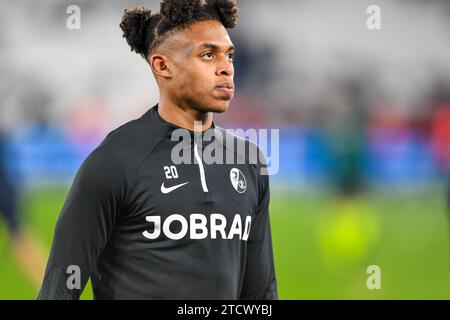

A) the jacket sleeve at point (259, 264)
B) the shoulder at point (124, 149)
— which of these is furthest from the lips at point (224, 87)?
the jacket sleeve at point (259, 264)

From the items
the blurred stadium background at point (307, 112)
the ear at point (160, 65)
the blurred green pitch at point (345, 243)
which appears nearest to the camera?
the ear at point (160, 65)

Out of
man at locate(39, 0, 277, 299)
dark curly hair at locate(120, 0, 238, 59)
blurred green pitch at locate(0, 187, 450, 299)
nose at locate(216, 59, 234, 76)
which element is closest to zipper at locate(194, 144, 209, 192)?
man at locate(39, 0, 277, 299)

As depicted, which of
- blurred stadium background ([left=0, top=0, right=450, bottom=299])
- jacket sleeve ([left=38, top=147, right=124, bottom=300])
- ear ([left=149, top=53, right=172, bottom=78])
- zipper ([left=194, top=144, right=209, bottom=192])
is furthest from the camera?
blurred stadium background ([left=0, top=0, right=450, bottom=299])

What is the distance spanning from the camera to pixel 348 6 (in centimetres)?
862

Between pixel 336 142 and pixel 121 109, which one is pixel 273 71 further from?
pixel 121 109

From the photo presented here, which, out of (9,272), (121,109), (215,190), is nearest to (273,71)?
(121,109)

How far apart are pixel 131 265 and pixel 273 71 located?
5.86 meters

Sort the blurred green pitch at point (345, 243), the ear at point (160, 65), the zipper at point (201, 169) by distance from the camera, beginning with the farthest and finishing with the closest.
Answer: the blurred green pitch at point (345, 243), the ear at point (160, 65), the zipper at point (201, 169)

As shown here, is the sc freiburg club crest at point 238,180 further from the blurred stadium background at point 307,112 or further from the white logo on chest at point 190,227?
the blurred stadium background at point 307,112

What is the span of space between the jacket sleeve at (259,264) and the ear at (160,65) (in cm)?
49

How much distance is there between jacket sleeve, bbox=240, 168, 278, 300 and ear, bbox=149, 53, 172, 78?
1.61ft

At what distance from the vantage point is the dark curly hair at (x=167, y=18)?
2.62m

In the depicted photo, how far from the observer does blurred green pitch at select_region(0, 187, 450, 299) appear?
20.9ft

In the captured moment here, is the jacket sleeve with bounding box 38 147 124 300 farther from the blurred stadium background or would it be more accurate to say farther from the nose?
the blurred stadium background
